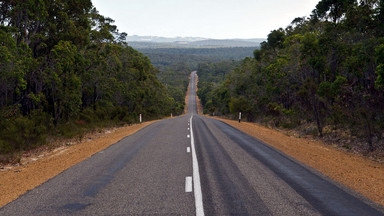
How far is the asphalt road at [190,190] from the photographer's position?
499 centimetres

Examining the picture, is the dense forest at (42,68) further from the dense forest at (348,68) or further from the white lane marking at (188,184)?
the dense forest at (348,68)

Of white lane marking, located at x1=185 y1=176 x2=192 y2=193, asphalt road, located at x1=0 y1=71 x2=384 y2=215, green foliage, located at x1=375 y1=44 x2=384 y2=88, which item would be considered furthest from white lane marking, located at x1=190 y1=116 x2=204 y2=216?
green foliage, located at x1=375 y1=44 x2=384 y2=88

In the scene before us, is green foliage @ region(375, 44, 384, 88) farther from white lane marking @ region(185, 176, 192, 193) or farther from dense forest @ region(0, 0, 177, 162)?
dense forest @ region(0, 0, 177, 162)

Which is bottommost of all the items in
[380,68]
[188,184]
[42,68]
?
[188,184]

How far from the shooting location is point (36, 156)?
11781mm

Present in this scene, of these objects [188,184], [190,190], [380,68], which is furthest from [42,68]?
[380,68]

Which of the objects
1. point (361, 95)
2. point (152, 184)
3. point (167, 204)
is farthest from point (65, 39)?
point (361, 95)

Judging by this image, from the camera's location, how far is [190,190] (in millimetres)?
6039

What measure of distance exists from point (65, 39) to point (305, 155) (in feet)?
57.4

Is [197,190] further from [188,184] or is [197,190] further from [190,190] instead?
[188,184]

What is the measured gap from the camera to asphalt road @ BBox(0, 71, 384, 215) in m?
4.99

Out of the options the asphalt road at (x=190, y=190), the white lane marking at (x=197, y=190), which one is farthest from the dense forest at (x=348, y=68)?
the white lane marking at (x=197, y=190)

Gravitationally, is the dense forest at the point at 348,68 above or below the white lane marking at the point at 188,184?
above

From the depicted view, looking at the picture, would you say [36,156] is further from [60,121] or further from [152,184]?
[60,121]
